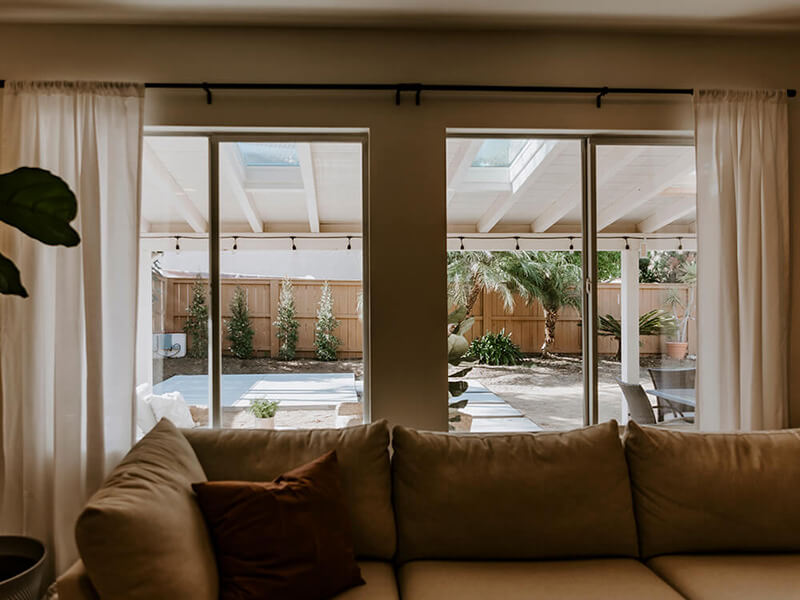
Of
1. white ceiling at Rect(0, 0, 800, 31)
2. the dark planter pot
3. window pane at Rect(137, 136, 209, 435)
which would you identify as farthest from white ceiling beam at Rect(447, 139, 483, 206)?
the dark planter pot

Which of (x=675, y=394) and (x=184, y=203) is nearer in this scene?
(x=184, y=203)

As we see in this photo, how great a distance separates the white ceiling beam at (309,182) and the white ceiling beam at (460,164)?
2.24 ft

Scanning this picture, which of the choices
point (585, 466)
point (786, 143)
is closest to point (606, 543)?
point (585, 466)

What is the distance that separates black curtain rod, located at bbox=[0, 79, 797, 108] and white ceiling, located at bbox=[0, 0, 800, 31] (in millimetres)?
282

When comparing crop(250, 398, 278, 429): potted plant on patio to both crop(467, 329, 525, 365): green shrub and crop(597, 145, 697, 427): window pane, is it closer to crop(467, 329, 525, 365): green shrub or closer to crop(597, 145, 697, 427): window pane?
crop(467, 329, 525, 365): green shrub

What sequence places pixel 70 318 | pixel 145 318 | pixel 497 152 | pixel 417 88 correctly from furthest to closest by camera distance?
pixel 497 152 < pixel 145 318 < pixel 417 88 < pixel 70 318

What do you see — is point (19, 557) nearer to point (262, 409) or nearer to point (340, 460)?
point (262, 409)

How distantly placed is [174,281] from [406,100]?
1448 millimetres

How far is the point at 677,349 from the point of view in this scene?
111 inches

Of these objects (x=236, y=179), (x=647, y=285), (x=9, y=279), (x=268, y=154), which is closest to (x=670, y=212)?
(x=647, y=285)

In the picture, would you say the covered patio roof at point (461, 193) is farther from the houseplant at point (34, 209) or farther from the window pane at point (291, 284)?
the houseplant at point (34, 209)

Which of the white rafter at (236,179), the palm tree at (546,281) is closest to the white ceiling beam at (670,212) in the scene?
the palm tree at (546,281)

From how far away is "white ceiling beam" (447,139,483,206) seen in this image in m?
2.69

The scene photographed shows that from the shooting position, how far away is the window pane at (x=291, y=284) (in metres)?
2.70
